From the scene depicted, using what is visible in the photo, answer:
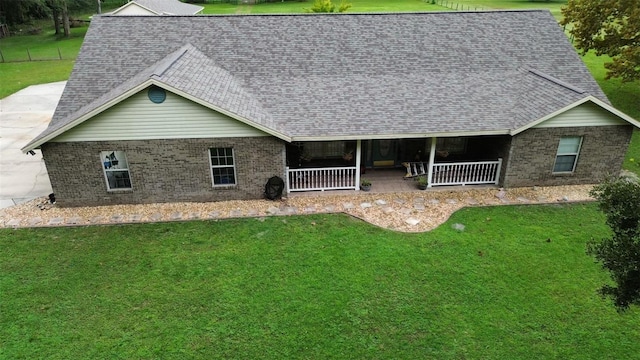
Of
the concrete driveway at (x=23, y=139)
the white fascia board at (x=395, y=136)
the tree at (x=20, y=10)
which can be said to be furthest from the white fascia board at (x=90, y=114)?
the tree at (x=20, y=10)

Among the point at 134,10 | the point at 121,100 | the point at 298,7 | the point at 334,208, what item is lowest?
the point at 334,208

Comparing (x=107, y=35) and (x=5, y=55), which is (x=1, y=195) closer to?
(x=107, y=35)

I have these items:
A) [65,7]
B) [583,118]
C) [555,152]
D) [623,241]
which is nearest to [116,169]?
[623,241]

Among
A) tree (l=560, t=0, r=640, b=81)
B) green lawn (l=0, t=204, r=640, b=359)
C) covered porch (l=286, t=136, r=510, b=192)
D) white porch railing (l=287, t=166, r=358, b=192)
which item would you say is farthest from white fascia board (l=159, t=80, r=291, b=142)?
tree (l=560, t=0, r=640, b=81)

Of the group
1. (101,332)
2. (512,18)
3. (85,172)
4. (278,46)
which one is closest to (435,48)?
(512,18)

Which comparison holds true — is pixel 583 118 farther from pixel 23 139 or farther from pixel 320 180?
pixel 23 139

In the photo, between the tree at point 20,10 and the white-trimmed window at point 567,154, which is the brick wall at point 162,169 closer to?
the white-trimmed window at point 567,154
